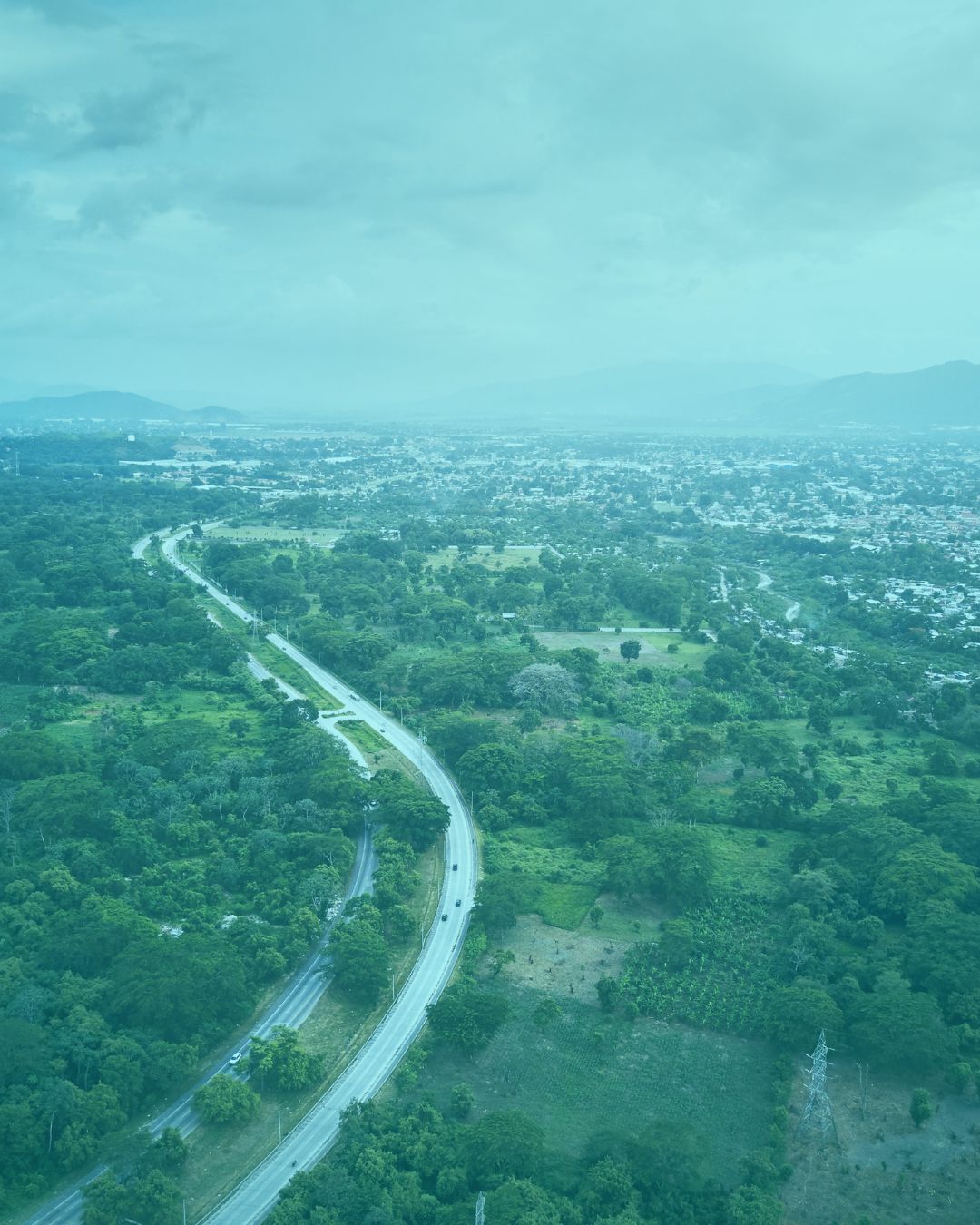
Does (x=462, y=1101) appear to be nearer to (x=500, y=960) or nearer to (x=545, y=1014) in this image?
(x=545, y=1014)

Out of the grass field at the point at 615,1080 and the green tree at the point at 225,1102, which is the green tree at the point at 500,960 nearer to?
the grass field at the point at 615,1080

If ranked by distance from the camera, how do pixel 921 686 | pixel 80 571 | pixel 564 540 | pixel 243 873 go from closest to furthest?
pixel 243 873 → pixel 921 686 → pixel 80 571 → pixel 564 540

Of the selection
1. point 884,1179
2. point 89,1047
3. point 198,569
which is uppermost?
point 198,569

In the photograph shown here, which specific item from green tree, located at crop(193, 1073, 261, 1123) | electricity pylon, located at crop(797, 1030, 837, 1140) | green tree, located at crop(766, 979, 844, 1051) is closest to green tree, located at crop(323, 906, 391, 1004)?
green tree, located at crop(193, 1073, 261, 1123)

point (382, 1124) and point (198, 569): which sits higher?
point (198, 569)

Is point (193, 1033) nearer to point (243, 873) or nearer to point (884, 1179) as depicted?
point (243, 873)

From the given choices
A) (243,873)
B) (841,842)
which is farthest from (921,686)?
(243,873)
